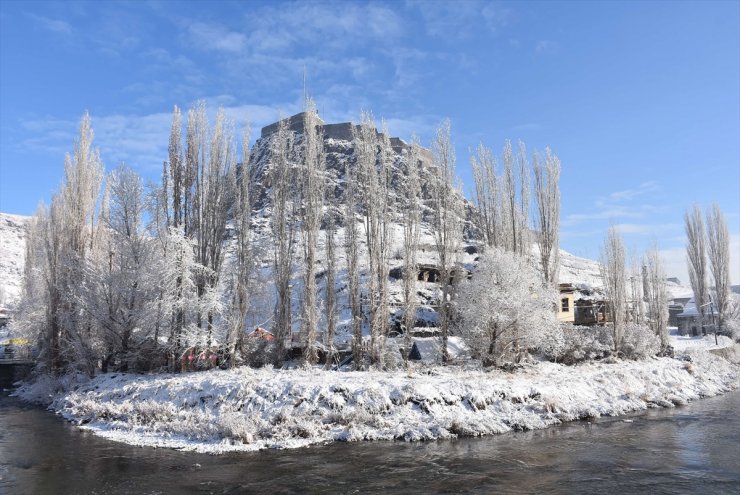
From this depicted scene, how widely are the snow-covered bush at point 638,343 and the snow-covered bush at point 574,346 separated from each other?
128 centimetres

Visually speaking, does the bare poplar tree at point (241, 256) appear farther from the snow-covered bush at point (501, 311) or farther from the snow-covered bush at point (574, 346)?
the snow-covered bush at point (574, 346)

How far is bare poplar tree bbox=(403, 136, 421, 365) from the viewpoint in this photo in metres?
25.4

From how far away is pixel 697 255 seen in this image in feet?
183

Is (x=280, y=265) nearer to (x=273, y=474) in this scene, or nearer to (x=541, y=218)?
(x=273, y=474)

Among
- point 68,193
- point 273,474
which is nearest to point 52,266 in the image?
point 68,193

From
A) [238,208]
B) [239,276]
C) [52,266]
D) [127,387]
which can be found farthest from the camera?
[52,266]

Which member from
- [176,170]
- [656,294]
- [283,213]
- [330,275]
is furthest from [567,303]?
[176,170]

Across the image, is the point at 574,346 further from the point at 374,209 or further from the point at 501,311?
the point at 374,209

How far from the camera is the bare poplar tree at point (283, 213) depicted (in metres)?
25.0

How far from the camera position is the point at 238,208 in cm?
2569

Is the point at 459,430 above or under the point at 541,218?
under

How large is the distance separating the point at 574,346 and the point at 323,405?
1817 centimetres

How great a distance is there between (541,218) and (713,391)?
1430 centimetres

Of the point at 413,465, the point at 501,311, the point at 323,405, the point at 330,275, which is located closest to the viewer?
the point at 413,465
